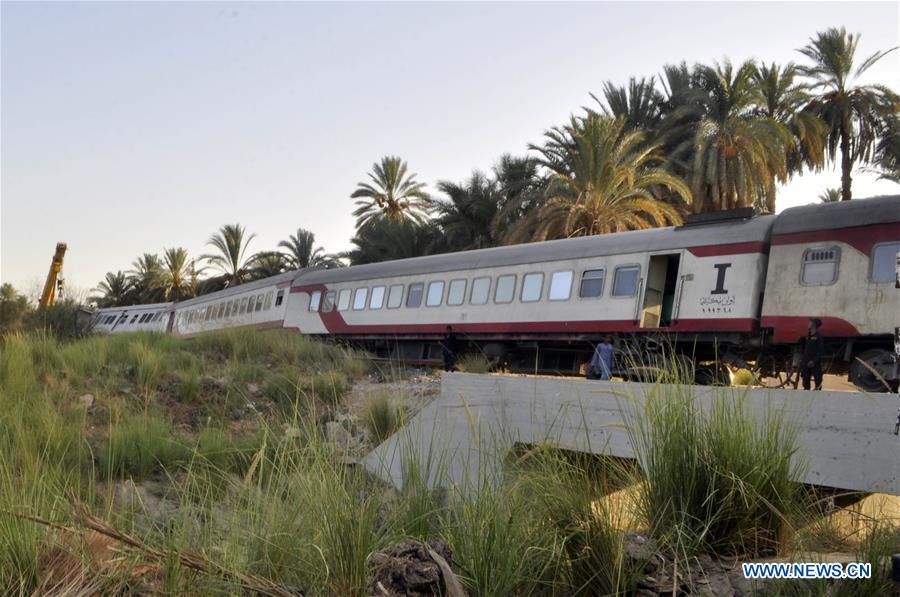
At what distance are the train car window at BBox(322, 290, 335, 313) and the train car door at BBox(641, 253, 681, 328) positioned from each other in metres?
11.3

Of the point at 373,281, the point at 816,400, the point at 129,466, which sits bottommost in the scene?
the point at 129,466

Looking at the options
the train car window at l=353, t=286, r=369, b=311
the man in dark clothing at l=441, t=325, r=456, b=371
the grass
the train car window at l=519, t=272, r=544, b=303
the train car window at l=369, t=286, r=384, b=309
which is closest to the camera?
the grass

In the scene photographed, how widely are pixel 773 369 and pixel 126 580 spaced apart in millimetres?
12955

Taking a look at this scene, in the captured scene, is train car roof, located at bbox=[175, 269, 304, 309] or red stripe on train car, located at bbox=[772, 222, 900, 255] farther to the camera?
train car roof, located at bbox=[175, 269, 304, 309]

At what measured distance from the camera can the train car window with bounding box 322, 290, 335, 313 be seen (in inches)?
939

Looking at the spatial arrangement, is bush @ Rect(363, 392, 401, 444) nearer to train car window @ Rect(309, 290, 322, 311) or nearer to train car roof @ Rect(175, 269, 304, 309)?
train car window @ Rect(309, 290, 322, 311)

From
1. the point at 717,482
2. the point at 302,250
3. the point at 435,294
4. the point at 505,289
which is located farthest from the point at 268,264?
the point at 717,482

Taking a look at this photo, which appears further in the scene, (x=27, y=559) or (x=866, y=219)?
(x=866, y=219)

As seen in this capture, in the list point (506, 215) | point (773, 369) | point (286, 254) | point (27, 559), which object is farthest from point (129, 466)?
point (286, 254)

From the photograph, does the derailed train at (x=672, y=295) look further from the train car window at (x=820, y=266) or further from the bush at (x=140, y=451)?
the bush at (x=140, y=451)

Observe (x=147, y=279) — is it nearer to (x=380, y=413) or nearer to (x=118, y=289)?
(x=118, y=289)

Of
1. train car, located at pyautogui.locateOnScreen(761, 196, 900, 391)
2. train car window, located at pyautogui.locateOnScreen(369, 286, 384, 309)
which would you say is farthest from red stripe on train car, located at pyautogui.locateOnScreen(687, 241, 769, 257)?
train car window, located at pyautogui.locateOnScreen(369, 286, 384, 309)

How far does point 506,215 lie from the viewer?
29.3 meters

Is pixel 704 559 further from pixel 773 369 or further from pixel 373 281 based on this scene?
pixel 373 281
